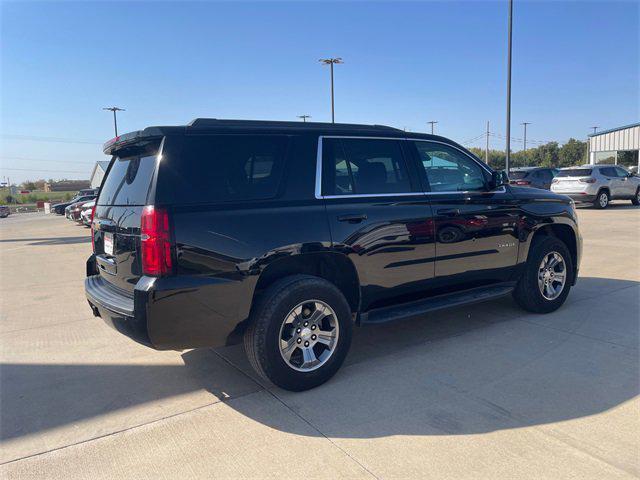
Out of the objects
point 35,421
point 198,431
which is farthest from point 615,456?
point 35,421

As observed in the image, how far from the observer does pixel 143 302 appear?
10.4ft

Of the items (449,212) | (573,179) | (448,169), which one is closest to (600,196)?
(573,179)

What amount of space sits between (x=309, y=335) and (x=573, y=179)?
18.3 m

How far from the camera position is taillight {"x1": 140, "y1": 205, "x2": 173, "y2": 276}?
318 cm

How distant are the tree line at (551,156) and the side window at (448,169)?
66900mm

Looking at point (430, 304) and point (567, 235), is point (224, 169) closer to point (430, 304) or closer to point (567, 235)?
point (430, 304)

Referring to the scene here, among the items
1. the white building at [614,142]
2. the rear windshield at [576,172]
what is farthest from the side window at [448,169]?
the white building at [614,142]

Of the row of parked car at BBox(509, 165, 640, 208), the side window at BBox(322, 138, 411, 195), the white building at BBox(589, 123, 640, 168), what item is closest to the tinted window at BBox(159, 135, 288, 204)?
the side window at BBox(322, 138, 411, 195)

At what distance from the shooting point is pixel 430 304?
4.47 meters

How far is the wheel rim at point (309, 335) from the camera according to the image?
3672mm

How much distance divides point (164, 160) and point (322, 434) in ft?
6.81

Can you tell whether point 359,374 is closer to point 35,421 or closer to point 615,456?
point 615,456

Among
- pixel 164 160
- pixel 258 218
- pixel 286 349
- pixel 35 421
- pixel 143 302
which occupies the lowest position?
pixel 35 421

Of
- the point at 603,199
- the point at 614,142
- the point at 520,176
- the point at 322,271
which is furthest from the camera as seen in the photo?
the point at 614,142
